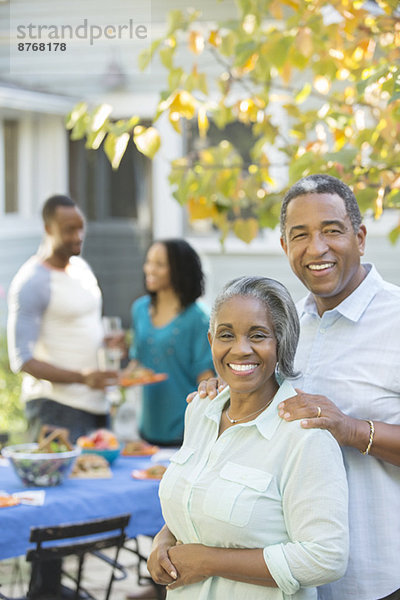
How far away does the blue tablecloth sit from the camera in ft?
11.2

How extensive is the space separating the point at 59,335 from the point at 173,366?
65 centimetres

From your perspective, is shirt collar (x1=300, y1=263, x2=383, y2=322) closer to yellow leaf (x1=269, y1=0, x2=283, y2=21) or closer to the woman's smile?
the woman's smile

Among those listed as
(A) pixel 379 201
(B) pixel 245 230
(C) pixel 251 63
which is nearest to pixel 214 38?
(C) pixel 251 63

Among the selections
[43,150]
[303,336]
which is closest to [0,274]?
[43,150]

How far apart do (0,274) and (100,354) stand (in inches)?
203

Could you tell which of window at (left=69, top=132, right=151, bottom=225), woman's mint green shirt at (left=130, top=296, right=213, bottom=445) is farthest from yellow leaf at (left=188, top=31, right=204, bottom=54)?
window at (left=69, top=132, right=151, bottom=225)

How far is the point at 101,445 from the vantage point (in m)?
4.14

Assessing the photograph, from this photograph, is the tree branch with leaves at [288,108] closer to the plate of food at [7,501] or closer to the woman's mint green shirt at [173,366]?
the woman's mint green shirt at [173,366]

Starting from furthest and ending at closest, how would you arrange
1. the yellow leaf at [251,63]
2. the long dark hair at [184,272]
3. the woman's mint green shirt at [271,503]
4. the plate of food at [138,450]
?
the long dark hair at [184,272], the plate of food at [138,450], the yellow leaf at [251,63], the woman's mint green shirt at [271,503]

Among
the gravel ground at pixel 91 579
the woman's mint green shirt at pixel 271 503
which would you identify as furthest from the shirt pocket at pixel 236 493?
the gravel ground at pixel 91 579

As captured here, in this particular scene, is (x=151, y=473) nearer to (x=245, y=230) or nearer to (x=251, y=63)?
(x=245, y=230)

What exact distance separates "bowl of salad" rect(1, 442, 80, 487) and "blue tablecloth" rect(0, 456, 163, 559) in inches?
1.7

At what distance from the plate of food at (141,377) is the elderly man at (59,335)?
0.10 m

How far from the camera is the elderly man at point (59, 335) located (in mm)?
4465
